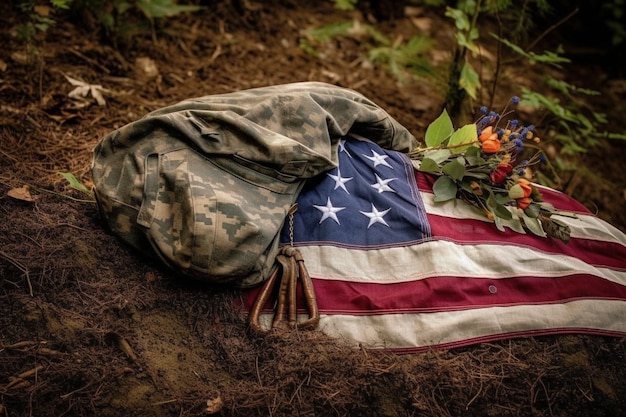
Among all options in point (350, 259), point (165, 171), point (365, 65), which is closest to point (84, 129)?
point (165, 171)

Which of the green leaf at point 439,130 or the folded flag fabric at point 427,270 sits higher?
the green leaf at point 439,130

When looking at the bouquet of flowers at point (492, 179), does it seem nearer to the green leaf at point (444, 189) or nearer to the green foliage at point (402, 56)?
the green leaf at point (444, 189)

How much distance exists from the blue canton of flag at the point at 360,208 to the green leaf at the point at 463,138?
0.30 meters

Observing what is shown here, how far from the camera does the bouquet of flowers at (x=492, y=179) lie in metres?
2.37

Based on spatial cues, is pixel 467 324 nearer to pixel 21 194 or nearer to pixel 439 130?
pixel 439 130

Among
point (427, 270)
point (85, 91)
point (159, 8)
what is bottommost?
point (427, 270)

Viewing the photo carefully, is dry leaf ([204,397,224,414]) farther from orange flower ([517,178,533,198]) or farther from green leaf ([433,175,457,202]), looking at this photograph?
orange flower ([517,178,533,198])

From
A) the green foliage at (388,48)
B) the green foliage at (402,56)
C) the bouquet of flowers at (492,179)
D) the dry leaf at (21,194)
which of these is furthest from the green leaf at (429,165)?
the dry leaf at (21,194)

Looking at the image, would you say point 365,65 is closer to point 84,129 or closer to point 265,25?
point 265,25

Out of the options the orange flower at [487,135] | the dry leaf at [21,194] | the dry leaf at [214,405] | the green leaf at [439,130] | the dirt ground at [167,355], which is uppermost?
the orange flower at [487,135]

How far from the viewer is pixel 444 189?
241 centimetres

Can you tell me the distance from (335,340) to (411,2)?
4.47 metres

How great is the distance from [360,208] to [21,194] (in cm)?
156

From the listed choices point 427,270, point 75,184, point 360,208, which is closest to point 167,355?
point 75,184
